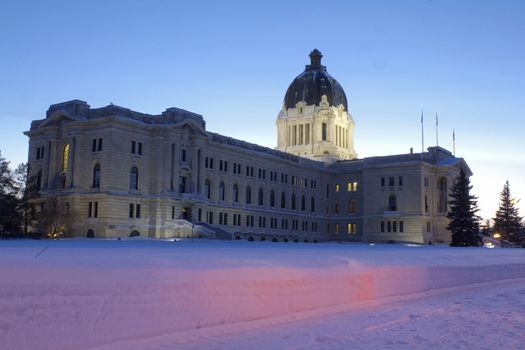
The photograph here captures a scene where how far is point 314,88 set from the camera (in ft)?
399

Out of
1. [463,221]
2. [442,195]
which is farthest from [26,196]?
[442,195]

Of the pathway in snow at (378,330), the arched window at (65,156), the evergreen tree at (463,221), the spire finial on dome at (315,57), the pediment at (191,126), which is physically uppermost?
the spire finial on dome at (315,57)

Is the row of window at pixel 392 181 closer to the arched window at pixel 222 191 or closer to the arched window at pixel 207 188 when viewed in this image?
the arched window at pixel 222 191

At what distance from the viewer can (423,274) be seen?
19.1m

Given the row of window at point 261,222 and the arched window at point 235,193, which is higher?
the arched window at point 235,193

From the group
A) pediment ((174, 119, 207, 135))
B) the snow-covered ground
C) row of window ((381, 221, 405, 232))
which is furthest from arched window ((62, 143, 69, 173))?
the snow-covered ground

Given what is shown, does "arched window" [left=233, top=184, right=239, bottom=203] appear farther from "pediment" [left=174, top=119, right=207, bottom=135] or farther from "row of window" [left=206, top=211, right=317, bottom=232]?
"pediment" [left=174, top=119, right=207, bottom=135]

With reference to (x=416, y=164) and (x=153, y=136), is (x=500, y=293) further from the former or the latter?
(x=416, y=164)

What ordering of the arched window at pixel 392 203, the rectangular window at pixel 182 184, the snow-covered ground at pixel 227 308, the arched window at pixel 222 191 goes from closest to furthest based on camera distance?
1. the snow-covered ground at pixel 227 308
2. the rectangular window at pixel 182 184
3. the arched window at pixel 222 191
4. the arched window at pixel 392 203

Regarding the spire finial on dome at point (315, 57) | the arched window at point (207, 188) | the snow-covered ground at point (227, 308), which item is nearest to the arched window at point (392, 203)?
the arched window at point (207, 188)

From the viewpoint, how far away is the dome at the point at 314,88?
398 feet

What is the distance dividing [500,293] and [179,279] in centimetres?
1216

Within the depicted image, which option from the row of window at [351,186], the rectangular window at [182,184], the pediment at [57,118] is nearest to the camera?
the pediment at [57,118]

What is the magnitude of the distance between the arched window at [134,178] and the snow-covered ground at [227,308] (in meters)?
56.0
